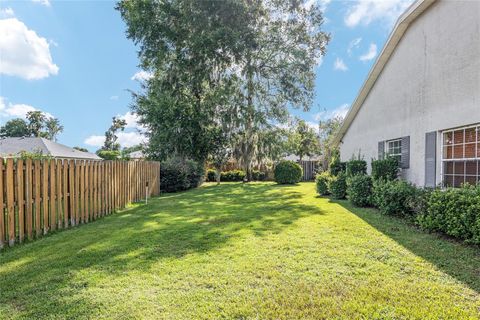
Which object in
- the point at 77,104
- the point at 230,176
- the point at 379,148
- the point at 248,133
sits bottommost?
the point at 230,176

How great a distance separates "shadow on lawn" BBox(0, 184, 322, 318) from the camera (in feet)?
9.23

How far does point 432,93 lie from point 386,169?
2.67m

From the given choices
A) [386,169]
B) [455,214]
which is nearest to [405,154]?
[386,169]

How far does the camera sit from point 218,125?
1847cm

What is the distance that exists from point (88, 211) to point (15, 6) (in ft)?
19.5

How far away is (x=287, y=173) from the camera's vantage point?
18.7 metres

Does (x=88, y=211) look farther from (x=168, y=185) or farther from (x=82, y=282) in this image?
(x=168, y=185)

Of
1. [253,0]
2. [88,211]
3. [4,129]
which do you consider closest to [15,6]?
[88,211]

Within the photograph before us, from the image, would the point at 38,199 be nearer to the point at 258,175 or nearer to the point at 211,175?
the point at 211,175

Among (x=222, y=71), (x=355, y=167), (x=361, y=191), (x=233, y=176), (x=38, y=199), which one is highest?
(x=222, y=71)

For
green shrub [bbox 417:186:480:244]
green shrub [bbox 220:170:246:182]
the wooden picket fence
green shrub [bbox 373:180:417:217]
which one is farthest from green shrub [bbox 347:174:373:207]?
green shrub [bbox 220:170:246:182]

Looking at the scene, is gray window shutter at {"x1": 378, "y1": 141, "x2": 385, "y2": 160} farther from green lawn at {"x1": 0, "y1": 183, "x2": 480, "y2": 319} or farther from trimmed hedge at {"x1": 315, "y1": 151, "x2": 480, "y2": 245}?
green lawn at {"x1": 0, "y1": 183, "x2": 480, "y2": 319}

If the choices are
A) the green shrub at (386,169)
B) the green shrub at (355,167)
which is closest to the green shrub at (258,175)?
the green shrub at (355,167)

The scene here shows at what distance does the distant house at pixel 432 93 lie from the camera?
5.84 meters
